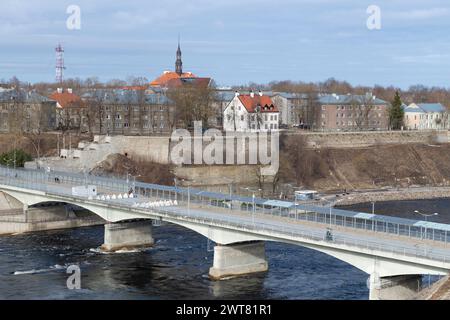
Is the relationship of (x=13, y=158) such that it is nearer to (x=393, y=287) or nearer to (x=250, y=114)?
(x=250, y=114)

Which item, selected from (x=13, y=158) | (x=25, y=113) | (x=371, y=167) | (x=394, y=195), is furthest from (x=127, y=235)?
(x=371, y=167)

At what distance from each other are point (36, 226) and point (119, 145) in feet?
95.5

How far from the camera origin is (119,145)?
114750 millimetres

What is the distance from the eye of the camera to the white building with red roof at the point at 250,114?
137250 millimetres

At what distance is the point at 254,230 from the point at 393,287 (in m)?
12.4

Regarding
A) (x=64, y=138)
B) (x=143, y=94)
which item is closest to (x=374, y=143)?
(x=143, y=94)

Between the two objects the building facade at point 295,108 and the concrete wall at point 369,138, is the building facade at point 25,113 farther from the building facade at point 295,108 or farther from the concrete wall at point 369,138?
the building facade at point 295,108

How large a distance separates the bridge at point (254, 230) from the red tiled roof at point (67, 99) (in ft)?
128

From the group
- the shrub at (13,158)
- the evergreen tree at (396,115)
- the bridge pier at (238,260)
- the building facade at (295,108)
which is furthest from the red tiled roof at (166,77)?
the bridge pier at (238,260)

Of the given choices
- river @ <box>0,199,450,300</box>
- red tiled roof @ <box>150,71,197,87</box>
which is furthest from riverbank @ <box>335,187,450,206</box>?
red tiled roof @ <box>150,71,197,87</box>

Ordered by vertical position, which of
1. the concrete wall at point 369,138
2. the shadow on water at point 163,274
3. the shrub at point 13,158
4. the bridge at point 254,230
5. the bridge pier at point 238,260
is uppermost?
the concrete wall at point 369,138

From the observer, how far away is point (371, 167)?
12975 centimetres
